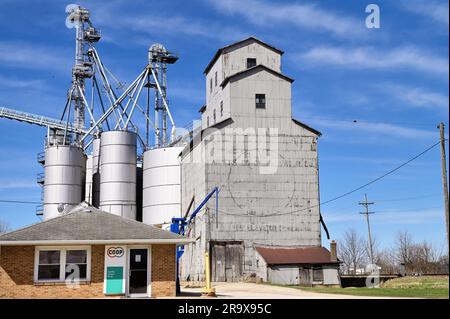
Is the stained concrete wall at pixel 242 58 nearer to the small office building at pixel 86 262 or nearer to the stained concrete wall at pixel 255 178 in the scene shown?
the stained concrete wall at pixel 255 178

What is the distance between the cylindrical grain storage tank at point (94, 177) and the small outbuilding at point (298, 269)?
23106 mm

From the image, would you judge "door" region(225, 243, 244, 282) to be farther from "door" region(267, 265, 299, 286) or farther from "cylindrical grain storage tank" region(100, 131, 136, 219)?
"cylindrical grain storage tank" region(100, 131, 136, 219)

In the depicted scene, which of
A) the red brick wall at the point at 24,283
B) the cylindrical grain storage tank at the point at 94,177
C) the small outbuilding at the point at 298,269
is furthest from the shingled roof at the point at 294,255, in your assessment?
the red brick wall at the point at 24,283

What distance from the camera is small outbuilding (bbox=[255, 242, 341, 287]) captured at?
4681 centimetres

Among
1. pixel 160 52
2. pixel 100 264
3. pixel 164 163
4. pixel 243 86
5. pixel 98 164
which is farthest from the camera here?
pixel 160 52

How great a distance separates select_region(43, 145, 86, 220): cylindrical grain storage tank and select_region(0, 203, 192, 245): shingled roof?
34362 millimetres

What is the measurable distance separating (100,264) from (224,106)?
29.4 meters

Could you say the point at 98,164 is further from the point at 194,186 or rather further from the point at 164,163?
the point at 194,186

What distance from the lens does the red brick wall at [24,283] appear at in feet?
86.0

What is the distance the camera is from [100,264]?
2691 cm

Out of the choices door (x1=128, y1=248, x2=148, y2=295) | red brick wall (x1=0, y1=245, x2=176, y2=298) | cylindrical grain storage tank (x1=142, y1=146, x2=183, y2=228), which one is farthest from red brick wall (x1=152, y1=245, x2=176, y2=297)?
cylindrical grain storage tank (x1=142, y1=146, x2=183, y2=228)

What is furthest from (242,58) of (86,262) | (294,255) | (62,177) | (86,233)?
(86,262)

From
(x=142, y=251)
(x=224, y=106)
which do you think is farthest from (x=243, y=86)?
(x=142, y=251)
